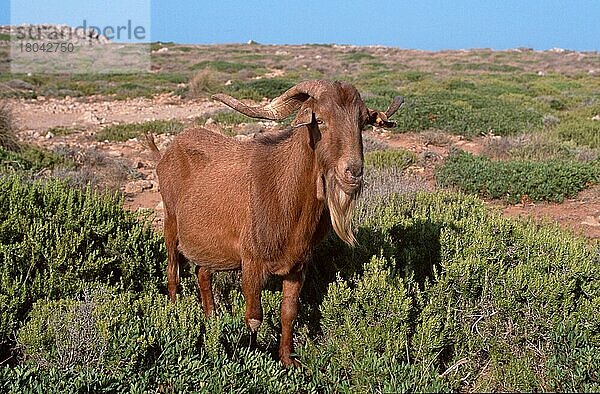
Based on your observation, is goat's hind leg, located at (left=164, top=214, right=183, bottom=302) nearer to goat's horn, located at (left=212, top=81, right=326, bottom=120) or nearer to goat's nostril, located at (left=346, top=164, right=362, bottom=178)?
goat's horn, located at (left=212, top=81, right=326, bottom=120)

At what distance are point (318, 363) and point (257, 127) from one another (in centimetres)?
1156

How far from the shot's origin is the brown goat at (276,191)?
333 cm

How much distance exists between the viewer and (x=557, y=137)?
45.4 feet

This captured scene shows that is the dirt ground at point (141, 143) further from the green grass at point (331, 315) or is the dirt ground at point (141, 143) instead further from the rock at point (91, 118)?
the green grass at point (331, 315)

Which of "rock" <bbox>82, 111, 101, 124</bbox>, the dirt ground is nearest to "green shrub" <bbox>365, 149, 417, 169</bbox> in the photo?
the dirt ground

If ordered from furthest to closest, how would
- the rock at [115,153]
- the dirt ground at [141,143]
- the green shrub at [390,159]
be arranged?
the rock at [115,153], the green shrub at [390,159], the dirt ground at [141,143]

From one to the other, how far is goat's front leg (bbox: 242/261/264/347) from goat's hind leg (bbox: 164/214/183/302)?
136cm

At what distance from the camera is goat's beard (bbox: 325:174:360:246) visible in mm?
3363

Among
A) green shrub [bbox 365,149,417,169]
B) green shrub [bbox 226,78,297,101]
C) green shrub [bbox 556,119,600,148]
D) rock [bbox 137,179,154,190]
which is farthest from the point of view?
green shrub [bbox 226,78,297,101]

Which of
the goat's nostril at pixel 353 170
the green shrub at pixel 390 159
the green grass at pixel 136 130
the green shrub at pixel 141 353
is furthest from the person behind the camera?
the green grass at pixel 136 130

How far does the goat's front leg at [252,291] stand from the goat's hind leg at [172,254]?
1358 mm

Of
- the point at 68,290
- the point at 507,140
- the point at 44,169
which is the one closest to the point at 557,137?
the point at 507,140

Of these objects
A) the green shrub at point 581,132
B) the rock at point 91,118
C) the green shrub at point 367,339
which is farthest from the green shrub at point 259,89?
the green shrub at point 367,339

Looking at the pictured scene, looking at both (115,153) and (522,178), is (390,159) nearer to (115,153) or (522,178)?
(522,178)
